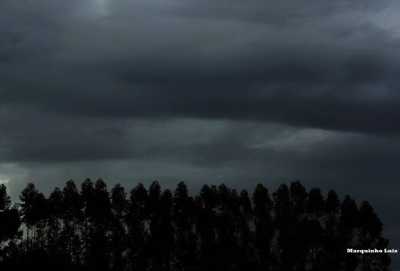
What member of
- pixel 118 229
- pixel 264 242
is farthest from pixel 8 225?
pixel 264 242

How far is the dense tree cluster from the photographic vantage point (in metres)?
174

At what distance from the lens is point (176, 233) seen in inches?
7288

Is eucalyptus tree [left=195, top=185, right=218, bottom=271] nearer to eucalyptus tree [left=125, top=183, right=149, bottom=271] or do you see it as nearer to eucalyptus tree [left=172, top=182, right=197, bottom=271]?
eucalyptus tree [left=172, top=182, right=197, bottom=271]

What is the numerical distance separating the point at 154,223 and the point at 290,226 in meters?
36.3

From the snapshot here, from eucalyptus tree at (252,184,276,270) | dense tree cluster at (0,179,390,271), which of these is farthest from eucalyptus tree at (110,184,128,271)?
eucalyptus tree at (252,184,276,270)

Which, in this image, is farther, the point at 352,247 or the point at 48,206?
the point at 352,247

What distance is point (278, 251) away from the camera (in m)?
181

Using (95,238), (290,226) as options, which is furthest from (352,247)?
(95,238)

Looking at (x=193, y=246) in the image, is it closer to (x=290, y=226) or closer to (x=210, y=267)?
(x=210, y=267)

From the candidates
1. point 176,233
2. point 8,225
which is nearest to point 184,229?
point 176,233

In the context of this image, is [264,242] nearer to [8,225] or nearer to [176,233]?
[176,233]

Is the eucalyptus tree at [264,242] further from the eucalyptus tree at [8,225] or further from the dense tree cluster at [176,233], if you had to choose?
the eucalyptus tree at [8,225]

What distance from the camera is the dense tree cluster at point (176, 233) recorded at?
17450 cm

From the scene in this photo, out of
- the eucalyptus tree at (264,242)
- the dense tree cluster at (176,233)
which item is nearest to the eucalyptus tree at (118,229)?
the dense tree cluster at (176,233)
